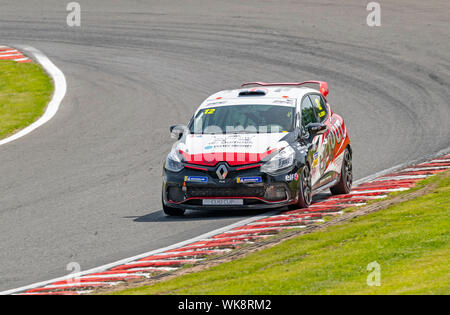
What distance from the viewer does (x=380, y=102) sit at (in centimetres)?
2173

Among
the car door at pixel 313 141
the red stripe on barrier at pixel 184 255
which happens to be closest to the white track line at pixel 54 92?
the car door at pixel 313 141

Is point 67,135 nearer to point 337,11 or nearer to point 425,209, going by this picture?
point 425,209

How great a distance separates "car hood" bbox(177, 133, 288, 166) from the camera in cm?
1241

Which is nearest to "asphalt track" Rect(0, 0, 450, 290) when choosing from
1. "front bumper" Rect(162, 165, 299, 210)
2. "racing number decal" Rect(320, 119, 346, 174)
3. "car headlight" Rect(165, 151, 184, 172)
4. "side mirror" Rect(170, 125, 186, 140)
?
"front bumper" Rect(162, 165, 299, 210)

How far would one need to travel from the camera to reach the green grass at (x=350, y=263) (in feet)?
24.9

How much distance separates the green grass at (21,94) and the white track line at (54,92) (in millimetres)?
153

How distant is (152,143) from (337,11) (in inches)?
568

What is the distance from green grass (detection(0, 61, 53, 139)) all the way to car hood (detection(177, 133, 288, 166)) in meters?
7.25

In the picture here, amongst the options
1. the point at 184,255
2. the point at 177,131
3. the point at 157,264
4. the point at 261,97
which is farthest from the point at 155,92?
the point at 157,264

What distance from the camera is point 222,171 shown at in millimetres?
12328

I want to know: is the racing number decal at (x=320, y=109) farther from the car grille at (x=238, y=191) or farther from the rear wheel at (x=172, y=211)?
the rear wheel at (x=172, y=211)

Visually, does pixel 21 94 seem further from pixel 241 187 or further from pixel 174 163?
pixel 241 187

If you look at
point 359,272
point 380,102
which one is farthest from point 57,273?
point 380,102
